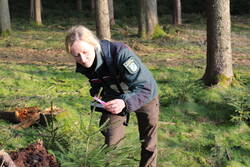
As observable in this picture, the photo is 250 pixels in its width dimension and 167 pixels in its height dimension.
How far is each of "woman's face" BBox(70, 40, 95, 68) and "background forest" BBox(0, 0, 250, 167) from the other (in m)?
0.46

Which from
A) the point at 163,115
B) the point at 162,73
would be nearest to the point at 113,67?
the point at 163,115

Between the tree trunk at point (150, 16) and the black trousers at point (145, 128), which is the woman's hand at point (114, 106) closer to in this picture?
the black trousers at point (145, 128)

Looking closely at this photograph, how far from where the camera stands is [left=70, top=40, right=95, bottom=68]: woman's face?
116 inches

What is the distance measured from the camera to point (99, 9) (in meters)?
8.29

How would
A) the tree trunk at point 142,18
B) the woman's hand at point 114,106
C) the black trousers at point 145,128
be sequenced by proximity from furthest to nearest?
the tree trunk at point 142,18, the black trousers at point 145,128, the woman's hand at point 114,106

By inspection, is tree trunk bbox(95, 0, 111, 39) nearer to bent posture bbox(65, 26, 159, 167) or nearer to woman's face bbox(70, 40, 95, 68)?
bent posture bbox(65, 26, 159, 167)

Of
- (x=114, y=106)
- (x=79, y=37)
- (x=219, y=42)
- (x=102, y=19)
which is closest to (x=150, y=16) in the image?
(x=102, y=19)

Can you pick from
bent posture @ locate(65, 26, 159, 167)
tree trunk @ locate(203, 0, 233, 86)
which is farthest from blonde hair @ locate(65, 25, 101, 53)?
tree trunk @ locate(203, 0, 233, 86)

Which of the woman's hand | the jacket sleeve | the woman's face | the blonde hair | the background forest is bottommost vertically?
the background forest

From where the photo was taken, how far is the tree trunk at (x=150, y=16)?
1252 cm

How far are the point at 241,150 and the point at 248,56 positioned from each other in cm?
571

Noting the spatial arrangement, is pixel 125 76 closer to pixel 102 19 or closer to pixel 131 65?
pixel 131 65

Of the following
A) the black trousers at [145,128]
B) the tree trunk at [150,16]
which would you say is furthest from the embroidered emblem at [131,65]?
the tree trunk at [150,16]

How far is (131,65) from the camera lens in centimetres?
303
